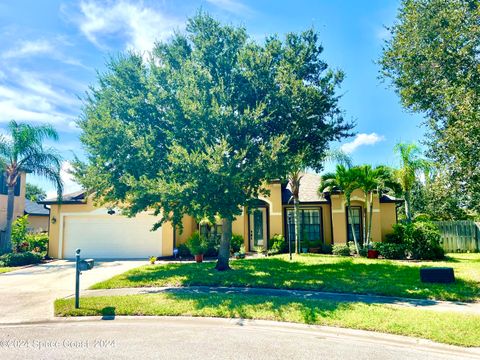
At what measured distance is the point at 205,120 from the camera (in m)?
10.9

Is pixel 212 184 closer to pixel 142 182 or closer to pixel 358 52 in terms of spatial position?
pixel 142 182

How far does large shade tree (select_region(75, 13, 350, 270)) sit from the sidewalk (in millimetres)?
2388

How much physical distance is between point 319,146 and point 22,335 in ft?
39.4

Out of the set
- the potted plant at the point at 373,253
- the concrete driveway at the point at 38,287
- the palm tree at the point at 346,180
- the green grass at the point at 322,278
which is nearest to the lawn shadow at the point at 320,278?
the green grass at the point at 322,278

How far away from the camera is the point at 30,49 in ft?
37.2

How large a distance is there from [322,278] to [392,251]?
8.24 m

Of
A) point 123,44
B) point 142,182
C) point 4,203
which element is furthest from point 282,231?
point 4,203

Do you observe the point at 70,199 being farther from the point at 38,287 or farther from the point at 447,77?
the point at 447,77

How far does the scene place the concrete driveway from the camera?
8031mm

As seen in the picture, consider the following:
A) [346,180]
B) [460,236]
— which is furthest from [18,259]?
[460,236]

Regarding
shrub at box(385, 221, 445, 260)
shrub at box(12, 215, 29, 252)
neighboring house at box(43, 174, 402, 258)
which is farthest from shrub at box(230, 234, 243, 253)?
shrub at box(12, 215, 29, 252)

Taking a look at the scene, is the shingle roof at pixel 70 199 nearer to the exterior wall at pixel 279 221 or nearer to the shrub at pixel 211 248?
the exterior wall at pixel 279 221

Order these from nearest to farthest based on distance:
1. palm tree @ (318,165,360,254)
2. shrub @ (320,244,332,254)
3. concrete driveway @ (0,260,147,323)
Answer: concrete driveway @ (0,260,147,323) < palm tree @ (318,165,360,254) < shrub @ (320,244,332,254)

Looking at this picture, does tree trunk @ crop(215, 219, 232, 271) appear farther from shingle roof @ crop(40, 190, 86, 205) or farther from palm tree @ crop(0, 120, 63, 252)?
palm tree @ crop(0, 120, 63, 252)
